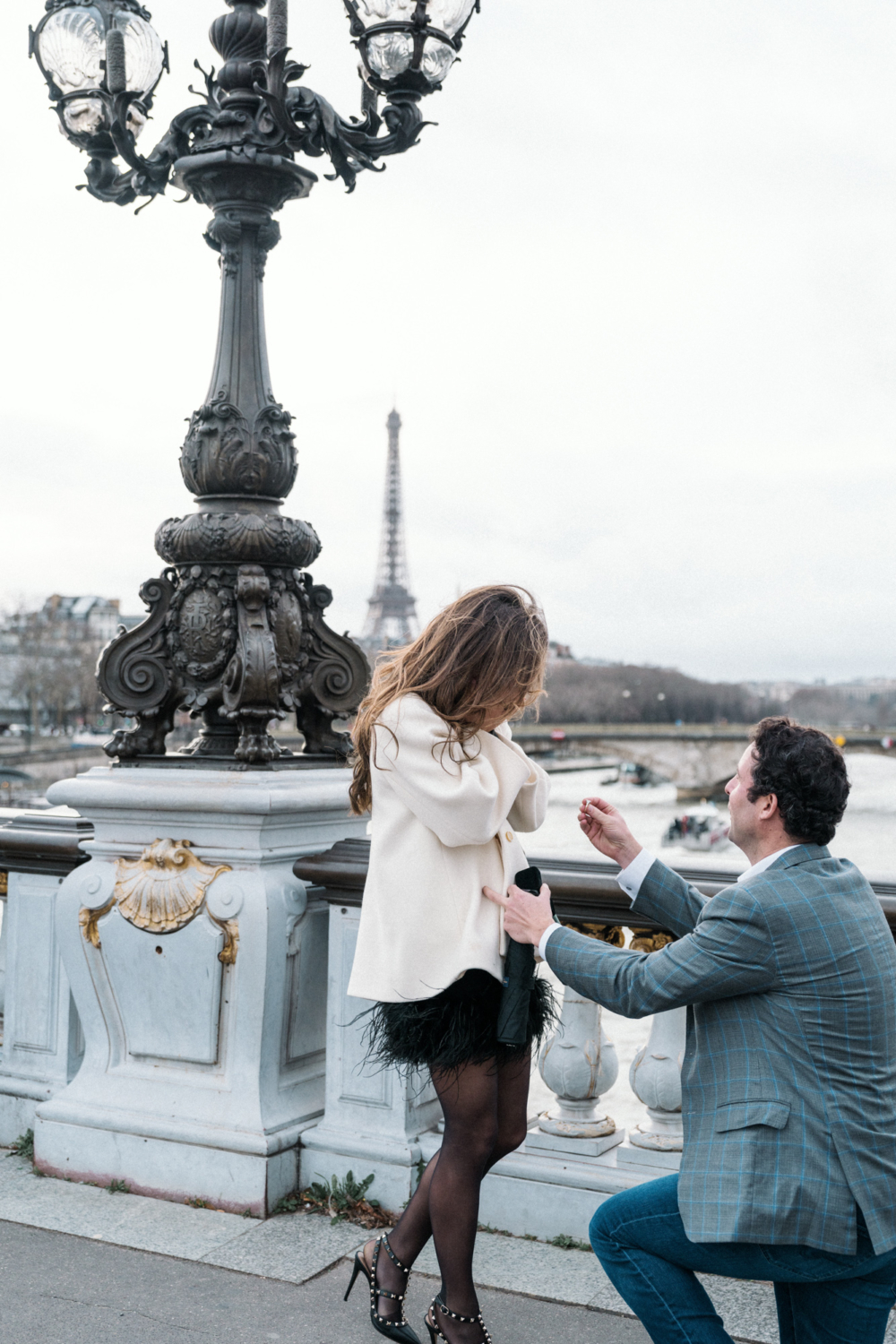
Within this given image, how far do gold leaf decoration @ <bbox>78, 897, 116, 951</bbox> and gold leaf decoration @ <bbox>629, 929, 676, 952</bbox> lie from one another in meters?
1.62

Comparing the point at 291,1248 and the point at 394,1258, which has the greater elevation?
the point at 394,1258

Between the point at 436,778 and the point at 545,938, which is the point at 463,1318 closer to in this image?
the point at 545,938

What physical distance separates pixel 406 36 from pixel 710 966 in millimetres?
3149

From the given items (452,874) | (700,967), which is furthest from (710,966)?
(452,874)

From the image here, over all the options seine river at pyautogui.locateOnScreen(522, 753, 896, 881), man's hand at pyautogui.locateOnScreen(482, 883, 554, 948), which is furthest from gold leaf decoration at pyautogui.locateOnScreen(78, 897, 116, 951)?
seine river at pyautogui.locateOnScreen(522, 753, 896, 881)

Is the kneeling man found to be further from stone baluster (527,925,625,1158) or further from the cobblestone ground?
stone baluster (527,925,625,1158)

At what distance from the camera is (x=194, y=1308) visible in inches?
123

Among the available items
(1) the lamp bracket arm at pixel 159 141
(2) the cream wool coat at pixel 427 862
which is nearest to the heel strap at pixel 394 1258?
(2) the cream wool coat at pixel 427 862

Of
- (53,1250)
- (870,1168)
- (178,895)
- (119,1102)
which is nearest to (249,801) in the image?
(178,895)

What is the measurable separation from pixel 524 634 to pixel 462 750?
0.88 ft

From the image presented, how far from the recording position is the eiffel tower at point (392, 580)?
6166cm

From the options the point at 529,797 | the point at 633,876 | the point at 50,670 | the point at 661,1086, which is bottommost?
the point at 661,1086

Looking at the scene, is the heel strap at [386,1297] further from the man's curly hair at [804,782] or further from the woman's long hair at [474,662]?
the man's curly hair at [804,782]

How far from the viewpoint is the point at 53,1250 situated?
345 centimetres
